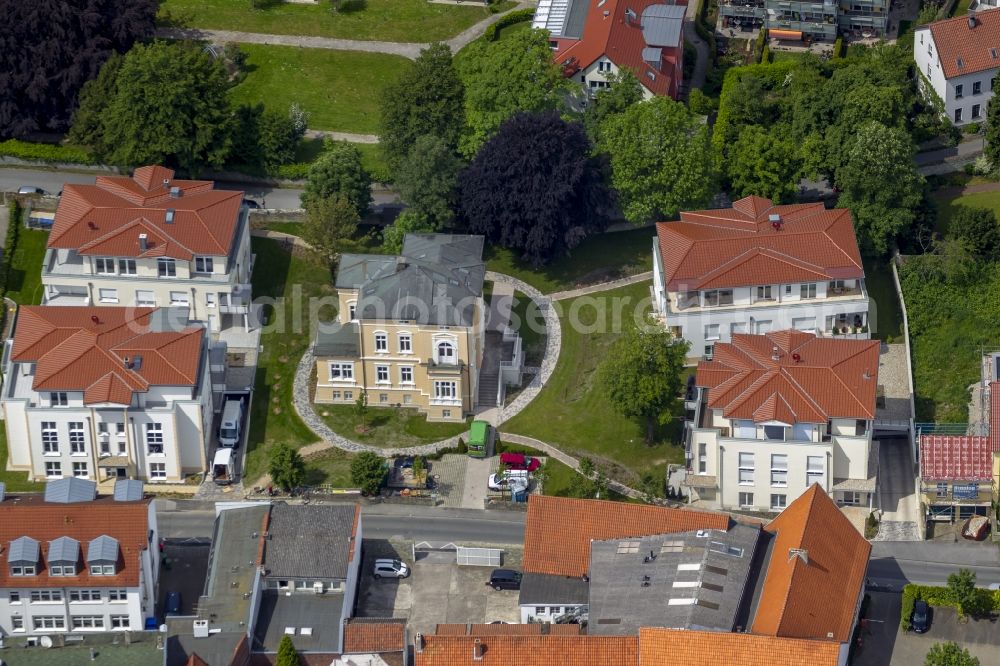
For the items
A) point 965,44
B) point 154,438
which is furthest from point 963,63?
point 154,438

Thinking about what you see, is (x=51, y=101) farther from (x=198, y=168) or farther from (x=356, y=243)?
(x=356, y=243)

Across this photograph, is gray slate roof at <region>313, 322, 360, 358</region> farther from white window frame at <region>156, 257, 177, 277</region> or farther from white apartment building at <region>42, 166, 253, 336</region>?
white window frame at <region>156, 257, 177, 277</region>

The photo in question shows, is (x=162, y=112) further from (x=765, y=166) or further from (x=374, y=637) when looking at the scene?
(x=374, y=637)

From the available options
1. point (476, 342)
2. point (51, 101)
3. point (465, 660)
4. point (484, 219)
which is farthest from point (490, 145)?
point (465, 660)

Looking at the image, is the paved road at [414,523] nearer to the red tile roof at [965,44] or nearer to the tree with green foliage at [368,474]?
the tree with green foliage at [368,474]

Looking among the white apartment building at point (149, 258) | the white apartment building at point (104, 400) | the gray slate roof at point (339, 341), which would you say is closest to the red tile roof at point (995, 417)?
the gray slate roof at point (339, 341)
